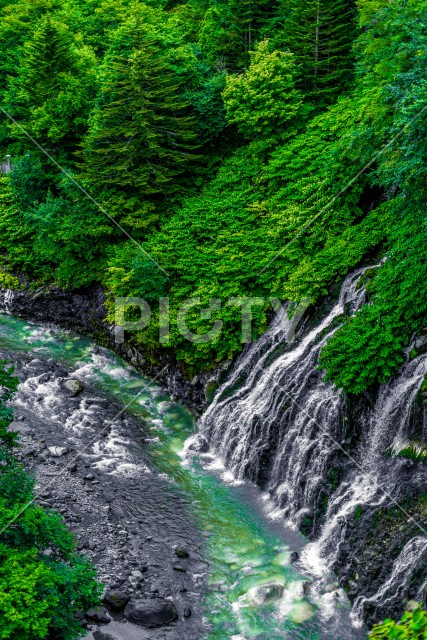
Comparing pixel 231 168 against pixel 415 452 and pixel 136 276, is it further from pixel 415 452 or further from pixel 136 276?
pixel 415 452

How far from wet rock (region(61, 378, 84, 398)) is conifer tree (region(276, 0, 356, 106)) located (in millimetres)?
13469

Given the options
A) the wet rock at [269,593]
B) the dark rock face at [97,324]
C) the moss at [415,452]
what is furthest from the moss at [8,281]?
the moss at [415,452]

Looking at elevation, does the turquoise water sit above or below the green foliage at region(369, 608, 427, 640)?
below

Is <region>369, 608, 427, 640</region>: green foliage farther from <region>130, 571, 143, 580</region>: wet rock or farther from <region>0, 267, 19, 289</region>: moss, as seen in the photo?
<region>0, 267, 19, 289</region>: moss

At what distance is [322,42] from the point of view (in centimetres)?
2366

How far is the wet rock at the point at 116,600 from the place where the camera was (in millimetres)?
13258

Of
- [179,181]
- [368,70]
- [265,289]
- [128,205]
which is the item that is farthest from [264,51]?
[265,289]

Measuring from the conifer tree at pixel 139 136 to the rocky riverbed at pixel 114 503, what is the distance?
7.13 meters

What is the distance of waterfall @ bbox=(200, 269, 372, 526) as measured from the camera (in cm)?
1584

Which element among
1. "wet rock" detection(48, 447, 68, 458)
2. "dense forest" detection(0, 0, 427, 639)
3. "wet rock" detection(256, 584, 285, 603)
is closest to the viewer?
"wet rock" detection(256, 584, 285, 603)

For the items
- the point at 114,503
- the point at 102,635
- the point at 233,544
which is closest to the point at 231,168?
the point at 114,503

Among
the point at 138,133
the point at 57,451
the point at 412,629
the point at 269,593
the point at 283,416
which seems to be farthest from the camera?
the point at 138,133

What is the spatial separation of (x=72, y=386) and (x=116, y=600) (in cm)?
944

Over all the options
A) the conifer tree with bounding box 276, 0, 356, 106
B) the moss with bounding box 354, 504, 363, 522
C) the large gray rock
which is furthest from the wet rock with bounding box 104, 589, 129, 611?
the conifer tree with bounding box 276, 0, 356, 106
